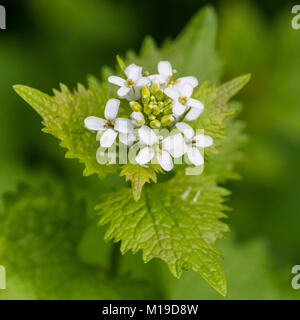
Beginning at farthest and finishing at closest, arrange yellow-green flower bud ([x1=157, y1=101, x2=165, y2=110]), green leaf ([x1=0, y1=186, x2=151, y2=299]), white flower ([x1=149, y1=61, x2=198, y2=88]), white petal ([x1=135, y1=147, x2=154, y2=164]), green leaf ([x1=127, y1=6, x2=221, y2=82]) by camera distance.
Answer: green leaf ([x1=127, y1=6, x2=221, y2=82]) → green leaf ([x1=0, y1=186, x2=151, y2=299]) → white flower ([x1=149, y1=61, x2=198, y2=88]) → yellow-green flower bud ([x1=157, y1=101, x2=165, y2=110]) → white petal ([x1=135, y1=147, x2=154, y2=164])

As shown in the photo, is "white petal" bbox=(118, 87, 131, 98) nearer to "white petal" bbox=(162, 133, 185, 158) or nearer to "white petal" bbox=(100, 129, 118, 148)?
"white petal" bbox=(100, 129, 118, 148)

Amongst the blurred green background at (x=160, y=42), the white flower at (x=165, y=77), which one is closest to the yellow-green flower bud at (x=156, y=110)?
the white flower at (x=165, y=77)

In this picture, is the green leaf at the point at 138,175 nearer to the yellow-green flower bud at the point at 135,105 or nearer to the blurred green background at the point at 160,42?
the yellow-green flower bud at the point at 135,105

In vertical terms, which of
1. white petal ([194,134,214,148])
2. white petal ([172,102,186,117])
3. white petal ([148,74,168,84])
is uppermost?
white petal ([148,74,168,84])

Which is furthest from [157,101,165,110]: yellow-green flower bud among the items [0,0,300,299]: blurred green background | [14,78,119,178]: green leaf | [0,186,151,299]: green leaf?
[0,0,300,299]: blurred green background

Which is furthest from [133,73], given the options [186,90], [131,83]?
[186,90]
